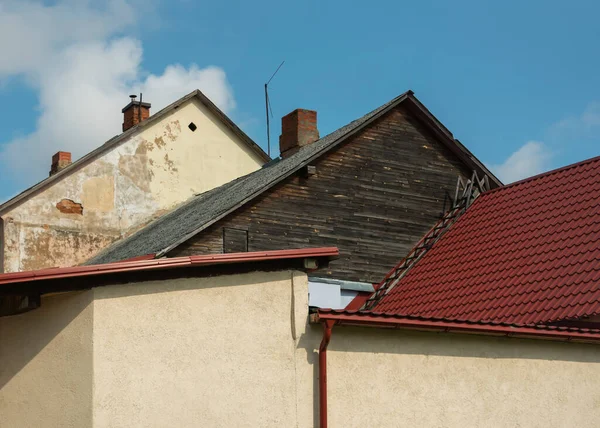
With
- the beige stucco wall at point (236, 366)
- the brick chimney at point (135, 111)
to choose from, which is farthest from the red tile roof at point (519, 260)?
the brick chimney at point (135, 111)

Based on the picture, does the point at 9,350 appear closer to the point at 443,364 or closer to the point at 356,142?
the point at 443,364

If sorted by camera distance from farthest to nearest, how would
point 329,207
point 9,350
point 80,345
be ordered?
1. point 329,207
2. point 9,350
3. point 80,345

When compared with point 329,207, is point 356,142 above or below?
above

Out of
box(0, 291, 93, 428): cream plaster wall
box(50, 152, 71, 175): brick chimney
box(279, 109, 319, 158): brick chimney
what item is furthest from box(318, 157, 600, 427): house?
box(50, 152, 71, 175): brick chimney

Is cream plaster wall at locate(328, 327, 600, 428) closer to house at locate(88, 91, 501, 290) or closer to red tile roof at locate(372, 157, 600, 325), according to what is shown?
red tile roof at locate(372, 157, 600, 325)

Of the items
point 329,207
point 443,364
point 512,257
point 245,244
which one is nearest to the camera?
point 443,364

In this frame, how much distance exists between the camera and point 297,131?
24.7 metres

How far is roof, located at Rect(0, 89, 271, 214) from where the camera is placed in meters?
24.9

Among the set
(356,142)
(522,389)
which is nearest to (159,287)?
(522,389)

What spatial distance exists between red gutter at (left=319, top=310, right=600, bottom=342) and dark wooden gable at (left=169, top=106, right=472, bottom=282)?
8775 mm

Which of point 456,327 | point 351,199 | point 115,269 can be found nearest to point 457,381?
point 456,327

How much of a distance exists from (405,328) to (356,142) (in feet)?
36.9

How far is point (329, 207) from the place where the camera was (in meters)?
21.4

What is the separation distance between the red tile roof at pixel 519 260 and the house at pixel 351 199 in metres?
1.47
